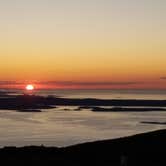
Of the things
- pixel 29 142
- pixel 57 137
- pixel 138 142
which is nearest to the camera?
pixel 138 142

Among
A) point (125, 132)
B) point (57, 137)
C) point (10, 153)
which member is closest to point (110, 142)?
point (10, 153)

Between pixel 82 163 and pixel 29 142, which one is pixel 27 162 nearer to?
pixel 82 163

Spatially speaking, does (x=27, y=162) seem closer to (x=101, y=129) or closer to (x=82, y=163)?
(x=82, y=163)

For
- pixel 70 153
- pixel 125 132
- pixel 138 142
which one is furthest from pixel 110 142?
pixel 125 132

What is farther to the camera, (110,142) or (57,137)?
(57,137)

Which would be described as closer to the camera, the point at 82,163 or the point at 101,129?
the point at 82,163

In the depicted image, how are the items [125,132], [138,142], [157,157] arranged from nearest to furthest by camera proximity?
[157,157] < [138,142] < [125,132]
